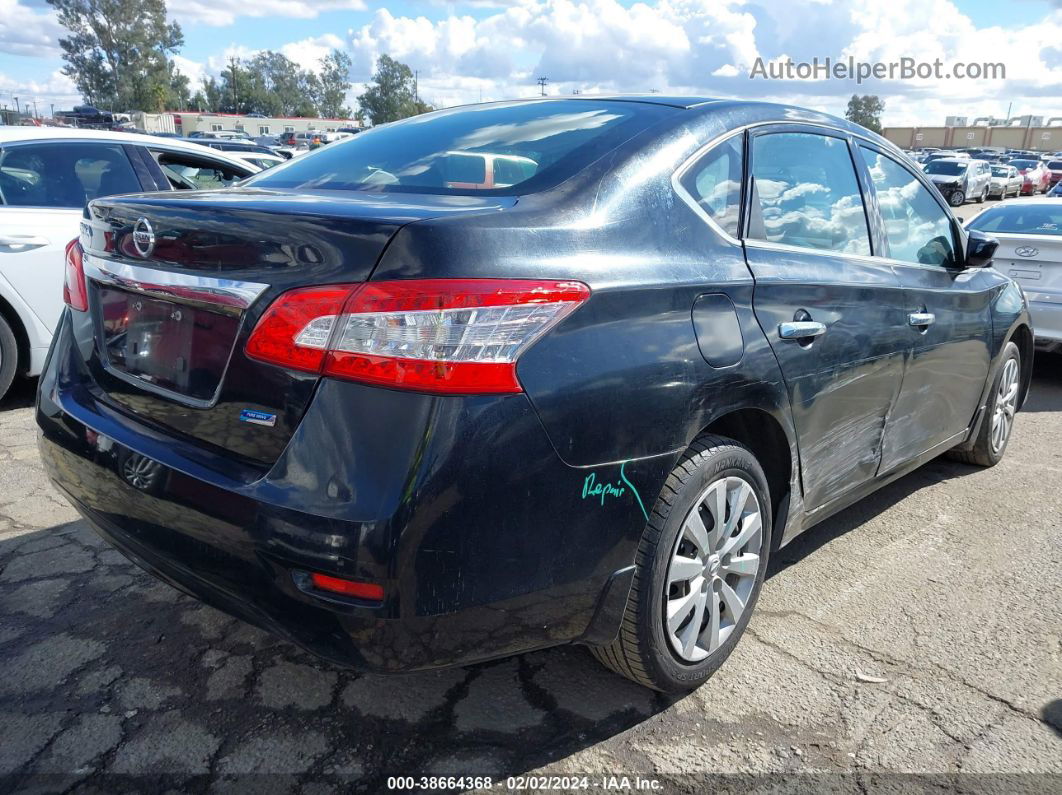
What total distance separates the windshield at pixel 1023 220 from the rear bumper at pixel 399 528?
259 inches

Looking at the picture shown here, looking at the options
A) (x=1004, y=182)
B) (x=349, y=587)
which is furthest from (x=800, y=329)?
(x=1004, y=182)

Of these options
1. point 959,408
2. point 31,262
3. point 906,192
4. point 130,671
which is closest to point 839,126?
point 906,192

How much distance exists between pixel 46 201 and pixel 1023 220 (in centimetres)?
752

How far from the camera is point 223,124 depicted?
260ft

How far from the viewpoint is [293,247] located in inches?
75.7

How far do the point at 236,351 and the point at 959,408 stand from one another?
3.28 metres

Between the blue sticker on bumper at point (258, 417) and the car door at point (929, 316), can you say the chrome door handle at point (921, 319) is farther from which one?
the blue sticker on bumper at point (258, 417)

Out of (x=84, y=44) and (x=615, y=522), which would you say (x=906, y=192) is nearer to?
(x=615, y=522)

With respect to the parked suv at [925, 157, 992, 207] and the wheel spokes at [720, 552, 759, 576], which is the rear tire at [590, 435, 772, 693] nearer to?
the wheel spokes at [720, 552, 759, 576]

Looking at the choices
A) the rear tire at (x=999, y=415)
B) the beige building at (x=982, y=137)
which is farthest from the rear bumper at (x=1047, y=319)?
the beige building at (x=982, y=137)

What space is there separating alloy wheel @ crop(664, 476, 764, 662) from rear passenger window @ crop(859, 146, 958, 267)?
143 cm

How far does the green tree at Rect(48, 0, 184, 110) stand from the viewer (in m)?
82.8

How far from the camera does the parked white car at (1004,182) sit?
34.1m

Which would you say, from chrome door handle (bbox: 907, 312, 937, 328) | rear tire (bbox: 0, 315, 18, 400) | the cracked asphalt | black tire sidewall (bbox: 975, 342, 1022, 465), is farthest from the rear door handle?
black tire sidewall (bbox: 975, 342, 1022, 465)
